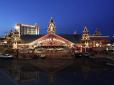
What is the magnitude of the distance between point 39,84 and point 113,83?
675 cm

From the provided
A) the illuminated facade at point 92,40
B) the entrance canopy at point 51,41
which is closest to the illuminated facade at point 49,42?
the entrance canopy at point 51,41

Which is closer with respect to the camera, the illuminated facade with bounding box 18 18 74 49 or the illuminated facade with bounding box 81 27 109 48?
the illuminated facade with bounding box 18 18 74 49

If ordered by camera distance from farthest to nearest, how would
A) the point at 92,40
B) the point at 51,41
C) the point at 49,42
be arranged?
1. the point at 92,40
2. the point at 51,41
3. the point at 49,42

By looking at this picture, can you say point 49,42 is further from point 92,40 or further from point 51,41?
point 92,40

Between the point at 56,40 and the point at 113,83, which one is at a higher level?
the point at 56,40

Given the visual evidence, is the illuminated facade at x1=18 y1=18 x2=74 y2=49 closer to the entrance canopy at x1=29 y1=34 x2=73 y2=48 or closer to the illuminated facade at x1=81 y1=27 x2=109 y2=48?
the entrance canopy at x1=29 y1=34 x2=73 y2=48

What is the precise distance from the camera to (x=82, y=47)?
125 m

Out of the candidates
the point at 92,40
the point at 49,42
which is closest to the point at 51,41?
the point at 49,42

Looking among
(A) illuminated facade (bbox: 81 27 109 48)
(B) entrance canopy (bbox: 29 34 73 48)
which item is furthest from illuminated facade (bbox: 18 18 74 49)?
(A) illuminated facade (bbox: 81 27 109 48)

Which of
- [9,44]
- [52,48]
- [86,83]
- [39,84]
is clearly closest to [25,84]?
[39,84]

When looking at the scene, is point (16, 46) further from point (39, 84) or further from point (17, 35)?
point (39, 84)

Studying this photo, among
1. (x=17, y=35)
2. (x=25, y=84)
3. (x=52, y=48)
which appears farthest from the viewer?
(x=17, y=35)

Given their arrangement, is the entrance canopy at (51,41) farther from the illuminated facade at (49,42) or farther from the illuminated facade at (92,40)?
the illuminated facade at (92,40)

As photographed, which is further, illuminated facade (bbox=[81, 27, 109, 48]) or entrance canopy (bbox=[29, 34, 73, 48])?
illuminated facade (bbox=[81, 27, 109, 48])
